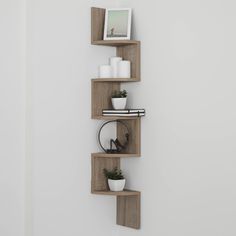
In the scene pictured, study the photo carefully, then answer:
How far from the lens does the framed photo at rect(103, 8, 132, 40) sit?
3.02 meters

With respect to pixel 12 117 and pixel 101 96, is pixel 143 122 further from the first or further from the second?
pixel 12 117

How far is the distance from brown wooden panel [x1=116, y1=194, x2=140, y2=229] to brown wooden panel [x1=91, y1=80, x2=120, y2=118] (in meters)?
0.52

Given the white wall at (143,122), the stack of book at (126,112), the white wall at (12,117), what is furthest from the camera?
the stack of book at (126,112)

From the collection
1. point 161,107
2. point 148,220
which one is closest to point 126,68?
point 161,107

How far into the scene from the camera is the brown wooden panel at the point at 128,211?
3.03 m

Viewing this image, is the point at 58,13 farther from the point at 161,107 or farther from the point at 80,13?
the point at 161,107

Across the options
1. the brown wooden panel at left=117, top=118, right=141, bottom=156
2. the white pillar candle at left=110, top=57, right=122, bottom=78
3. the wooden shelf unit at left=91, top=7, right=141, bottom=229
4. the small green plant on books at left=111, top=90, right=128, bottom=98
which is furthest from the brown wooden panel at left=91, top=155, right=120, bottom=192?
the white pillar candle at left=110, top=57, right=122, bottom=78

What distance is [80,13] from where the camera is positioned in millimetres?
3012

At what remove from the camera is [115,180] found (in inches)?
118

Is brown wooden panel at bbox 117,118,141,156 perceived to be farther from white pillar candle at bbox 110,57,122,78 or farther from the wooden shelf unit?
white pillar candle at bbox 110,57,122,78

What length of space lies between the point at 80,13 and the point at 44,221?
1.16 metres

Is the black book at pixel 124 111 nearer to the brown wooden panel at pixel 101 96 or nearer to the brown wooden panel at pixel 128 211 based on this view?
the brown wooden panel at pixel 101 96

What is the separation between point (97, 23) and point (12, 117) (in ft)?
2.37

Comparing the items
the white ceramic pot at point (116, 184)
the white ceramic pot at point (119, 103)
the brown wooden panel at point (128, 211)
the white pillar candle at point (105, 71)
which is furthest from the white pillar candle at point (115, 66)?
the brown wooden panel at point (128, 211)
